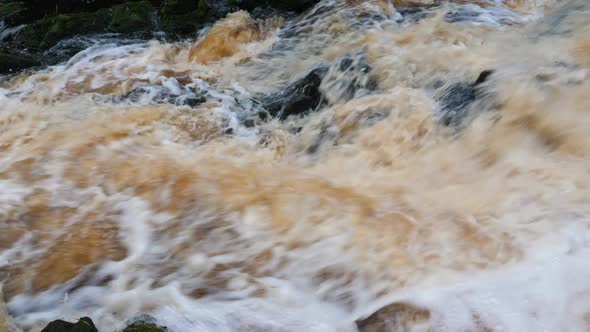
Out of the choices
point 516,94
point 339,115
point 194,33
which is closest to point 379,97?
point 339,115

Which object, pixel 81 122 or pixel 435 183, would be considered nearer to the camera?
pixel 435 183

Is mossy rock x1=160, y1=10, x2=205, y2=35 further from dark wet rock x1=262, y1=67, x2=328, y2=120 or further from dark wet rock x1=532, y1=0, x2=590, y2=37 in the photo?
dark wet rock x1=532, y1=0, x2=590, y2=37

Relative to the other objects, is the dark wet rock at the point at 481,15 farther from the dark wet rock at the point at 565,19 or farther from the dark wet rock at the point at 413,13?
the dark wet rock at the point at 565,19

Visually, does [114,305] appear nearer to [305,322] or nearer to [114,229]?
[114,229]

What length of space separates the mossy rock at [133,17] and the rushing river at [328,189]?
229 cm

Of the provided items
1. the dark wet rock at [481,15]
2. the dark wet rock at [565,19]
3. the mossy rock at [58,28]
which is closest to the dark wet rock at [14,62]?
the mossy rock at [58,28]

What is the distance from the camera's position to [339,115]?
5734 mm

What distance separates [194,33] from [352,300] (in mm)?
6786

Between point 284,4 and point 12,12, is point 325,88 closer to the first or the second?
point 284,4

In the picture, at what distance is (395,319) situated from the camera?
3041mm

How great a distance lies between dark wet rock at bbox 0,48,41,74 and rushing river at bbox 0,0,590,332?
0.83m

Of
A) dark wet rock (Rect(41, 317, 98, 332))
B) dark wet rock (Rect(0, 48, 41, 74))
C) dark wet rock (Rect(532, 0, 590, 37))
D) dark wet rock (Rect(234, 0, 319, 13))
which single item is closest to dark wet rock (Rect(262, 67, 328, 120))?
dark wet rock (Rect(532, 0, 590, 37))

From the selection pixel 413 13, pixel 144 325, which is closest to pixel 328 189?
pixel 144 325

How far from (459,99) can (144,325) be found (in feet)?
11.6
